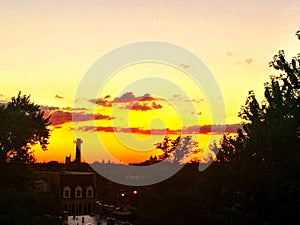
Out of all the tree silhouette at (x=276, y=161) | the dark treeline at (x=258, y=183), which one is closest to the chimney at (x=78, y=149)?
the dark treeline at (x=258, y=183)

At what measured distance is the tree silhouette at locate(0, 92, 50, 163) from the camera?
4662 centimetres

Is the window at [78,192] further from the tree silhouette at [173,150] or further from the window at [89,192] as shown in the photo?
the tree silhouette at [173,150]

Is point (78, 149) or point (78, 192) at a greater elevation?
point (78, 149)

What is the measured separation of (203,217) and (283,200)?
8405 mm

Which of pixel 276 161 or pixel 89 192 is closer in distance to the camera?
pixel 276 161

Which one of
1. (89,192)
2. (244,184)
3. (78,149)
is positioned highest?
(78,149)

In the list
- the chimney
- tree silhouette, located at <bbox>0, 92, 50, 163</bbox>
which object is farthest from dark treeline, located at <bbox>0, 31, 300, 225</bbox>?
the chimney

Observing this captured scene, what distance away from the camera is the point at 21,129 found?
4725 centimetres

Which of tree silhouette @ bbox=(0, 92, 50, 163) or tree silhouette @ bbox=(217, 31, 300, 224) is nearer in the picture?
tree silhouette @ bbox=(217, 31, 300, 224)

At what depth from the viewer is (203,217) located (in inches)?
1160

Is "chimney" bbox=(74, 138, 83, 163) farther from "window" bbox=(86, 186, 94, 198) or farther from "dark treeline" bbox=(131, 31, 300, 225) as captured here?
"dark treeline" bbox=(131, 31, 300, 225)

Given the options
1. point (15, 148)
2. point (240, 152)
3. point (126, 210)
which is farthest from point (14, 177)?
point (240, 152)

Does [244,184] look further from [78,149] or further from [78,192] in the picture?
[78,149]

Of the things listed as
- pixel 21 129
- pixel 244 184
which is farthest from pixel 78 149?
pixel 244 184
